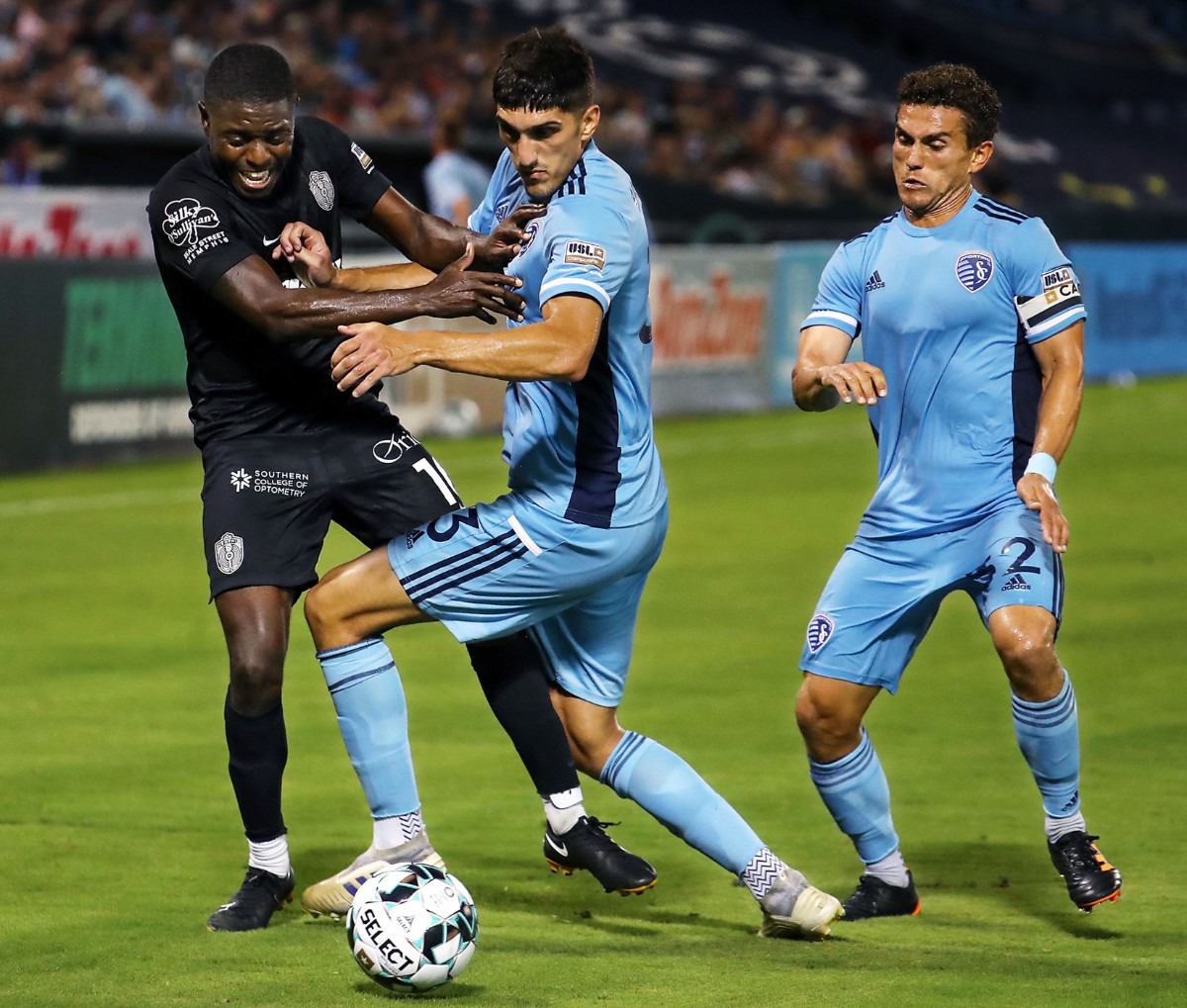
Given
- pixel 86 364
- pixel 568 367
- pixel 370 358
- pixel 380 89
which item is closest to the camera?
pixel 370 358

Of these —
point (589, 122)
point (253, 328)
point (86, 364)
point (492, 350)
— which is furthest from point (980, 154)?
point (86, 364)

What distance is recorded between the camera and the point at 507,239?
493 centimetres

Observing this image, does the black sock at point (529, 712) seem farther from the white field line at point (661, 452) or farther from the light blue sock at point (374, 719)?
the white field line at point (661, 452)

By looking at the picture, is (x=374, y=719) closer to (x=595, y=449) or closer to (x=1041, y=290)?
(x=595, y=449)

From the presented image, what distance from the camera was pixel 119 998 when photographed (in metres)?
4.47

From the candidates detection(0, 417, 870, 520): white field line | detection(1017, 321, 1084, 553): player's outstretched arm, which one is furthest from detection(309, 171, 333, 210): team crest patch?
detection(0, 417, 870, 520): white field line

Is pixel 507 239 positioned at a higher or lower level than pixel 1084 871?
higher

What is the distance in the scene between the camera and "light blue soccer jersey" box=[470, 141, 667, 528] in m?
4.84

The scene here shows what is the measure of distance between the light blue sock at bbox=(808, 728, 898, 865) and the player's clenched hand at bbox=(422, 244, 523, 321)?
1534 millimetres

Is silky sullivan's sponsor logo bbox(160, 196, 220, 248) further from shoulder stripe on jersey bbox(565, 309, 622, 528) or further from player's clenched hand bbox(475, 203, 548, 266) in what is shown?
shoulder stripe on jersey bbox(565, 309, 622, 528)

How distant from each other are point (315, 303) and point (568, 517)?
2.73ft

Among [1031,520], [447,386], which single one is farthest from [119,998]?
[447,386]

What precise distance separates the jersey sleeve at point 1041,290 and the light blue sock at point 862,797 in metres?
1.19

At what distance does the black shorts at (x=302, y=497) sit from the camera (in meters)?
5.18
